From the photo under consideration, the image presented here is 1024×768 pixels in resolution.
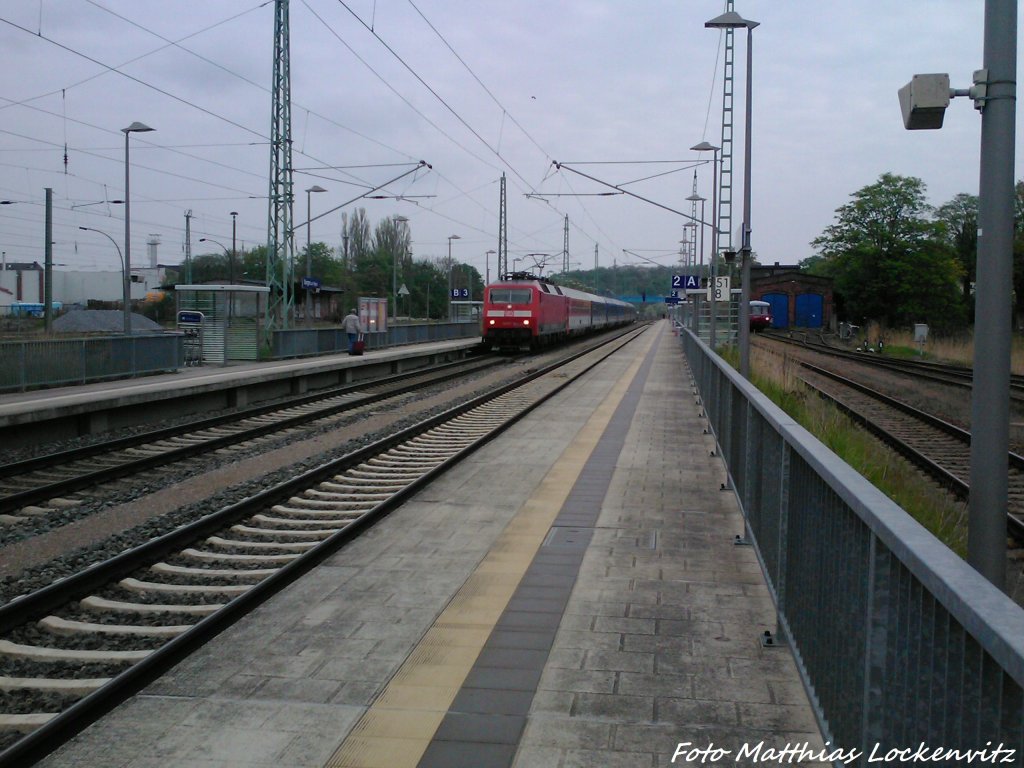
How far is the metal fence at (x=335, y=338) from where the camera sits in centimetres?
3009

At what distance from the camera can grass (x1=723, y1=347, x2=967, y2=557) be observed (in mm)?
8742

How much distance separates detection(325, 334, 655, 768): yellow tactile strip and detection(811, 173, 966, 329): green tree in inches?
2459

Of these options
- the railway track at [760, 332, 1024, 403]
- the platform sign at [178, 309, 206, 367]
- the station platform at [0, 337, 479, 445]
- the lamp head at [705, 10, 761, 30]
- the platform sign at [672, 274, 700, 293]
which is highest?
the lamp head at [705, 10, 761, 30]

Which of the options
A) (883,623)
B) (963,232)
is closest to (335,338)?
(883,623)

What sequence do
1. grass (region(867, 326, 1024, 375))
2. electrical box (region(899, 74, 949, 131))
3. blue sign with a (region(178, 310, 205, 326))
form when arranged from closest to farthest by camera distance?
1. electrical box (region(899, 74, 949, 131))
2. blue sign with a (region(178, 310, 205, 326))
3. grass (region(867, 326, 1024, 375))

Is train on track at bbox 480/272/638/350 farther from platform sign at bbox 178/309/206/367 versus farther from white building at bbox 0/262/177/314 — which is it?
white building at bbox 0/262/177/314

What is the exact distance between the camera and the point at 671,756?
3.78 metres

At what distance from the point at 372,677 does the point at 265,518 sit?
4134 millimetres

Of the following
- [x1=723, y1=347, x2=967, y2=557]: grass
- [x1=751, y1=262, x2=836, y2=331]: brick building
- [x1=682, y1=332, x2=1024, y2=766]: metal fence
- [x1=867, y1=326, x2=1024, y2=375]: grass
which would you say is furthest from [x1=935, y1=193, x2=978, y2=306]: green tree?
[x1=682, y1=332, x2=1024, y2=766]: metal fence

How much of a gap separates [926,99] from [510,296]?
3199cm

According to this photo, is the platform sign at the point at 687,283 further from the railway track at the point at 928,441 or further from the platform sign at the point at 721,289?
the railway track at the point at 928,441

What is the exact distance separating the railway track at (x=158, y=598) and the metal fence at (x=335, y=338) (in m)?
19.8

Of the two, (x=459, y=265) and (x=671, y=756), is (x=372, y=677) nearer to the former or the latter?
(x=671, y=756)

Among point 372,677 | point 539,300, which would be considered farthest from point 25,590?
point 539,300
